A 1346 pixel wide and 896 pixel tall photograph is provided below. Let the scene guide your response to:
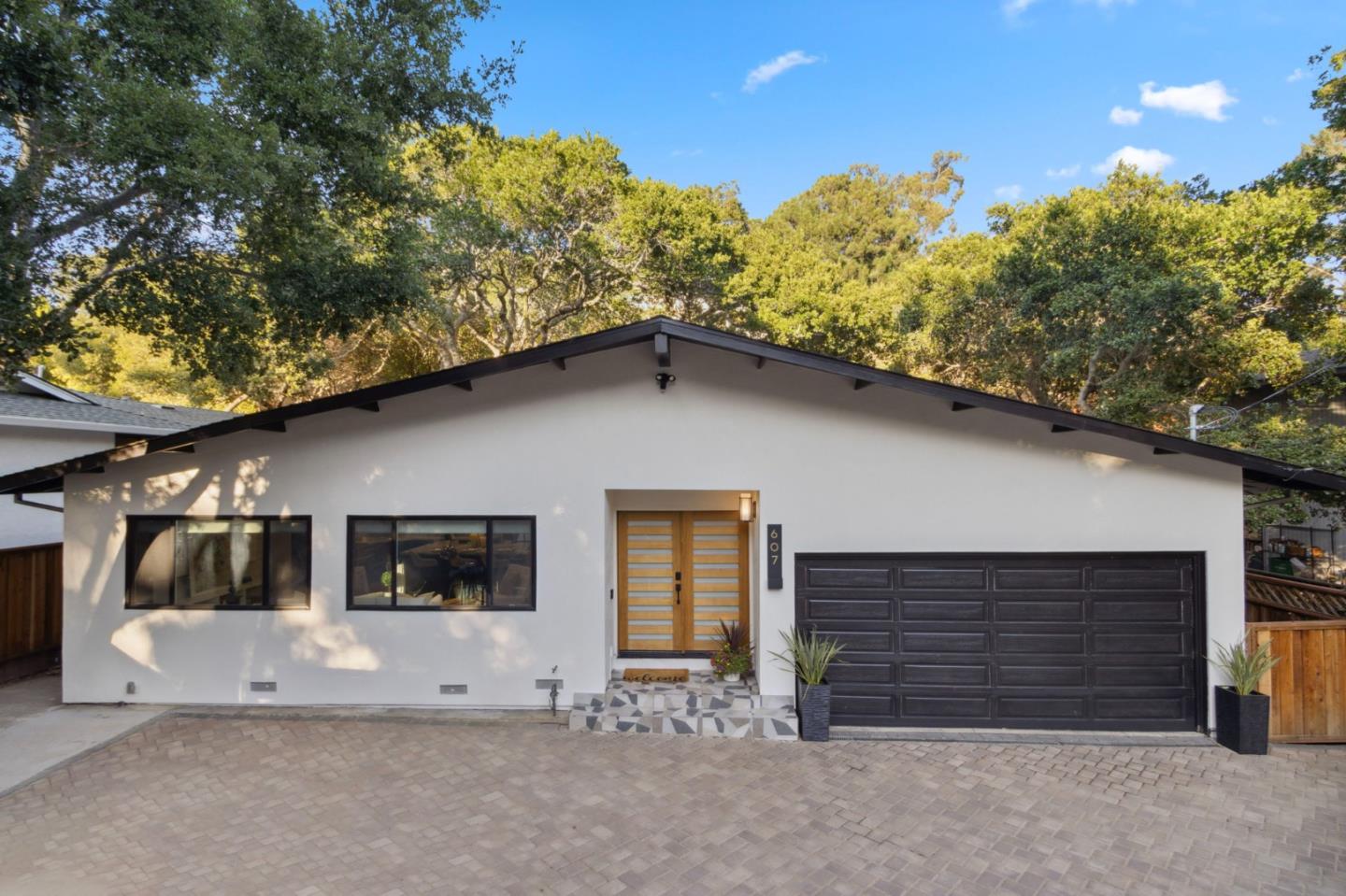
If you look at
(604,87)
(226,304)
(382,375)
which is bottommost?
(226,304)

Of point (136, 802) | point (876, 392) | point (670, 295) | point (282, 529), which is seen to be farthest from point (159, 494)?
point (670, 295)

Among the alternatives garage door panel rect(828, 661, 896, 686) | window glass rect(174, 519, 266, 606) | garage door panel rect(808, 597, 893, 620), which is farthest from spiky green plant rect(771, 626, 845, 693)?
window glass rect(174, 519, 266, 606)

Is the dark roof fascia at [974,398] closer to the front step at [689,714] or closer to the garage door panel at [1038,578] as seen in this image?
the garage door panel at [1038,578]

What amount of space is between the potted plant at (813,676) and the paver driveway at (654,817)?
24 centimetres

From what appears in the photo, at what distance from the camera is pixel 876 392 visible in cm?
706

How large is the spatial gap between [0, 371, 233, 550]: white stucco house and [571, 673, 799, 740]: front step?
858cm

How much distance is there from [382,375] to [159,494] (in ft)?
55.9

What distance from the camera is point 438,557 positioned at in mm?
7285

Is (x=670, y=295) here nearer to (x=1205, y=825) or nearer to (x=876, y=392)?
(x=876, y=392)

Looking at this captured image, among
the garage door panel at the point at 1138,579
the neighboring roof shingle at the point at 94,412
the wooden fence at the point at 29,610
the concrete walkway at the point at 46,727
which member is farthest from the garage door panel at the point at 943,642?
the neighboring roof shingle at the point at 94,412

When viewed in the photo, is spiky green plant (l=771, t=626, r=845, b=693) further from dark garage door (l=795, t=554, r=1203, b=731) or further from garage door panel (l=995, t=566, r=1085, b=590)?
garage door panel (l=995, t=566, r=1085, b=590)

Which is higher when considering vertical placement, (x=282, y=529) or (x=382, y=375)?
(x=382, y=375)

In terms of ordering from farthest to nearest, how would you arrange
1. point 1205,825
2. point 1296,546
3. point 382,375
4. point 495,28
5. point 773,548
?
point 382,375, point 1296,546, point 495,28, point 773,548, point 1205,825

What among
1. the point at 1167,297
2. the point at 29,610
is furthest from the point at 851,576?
the point at 29,610
